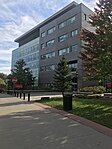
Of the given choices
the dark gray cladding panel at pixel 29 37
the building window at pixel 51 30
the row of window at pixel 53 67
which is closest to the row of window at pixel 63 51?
the row of window at pixel 53 67

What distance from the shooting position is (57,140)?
8906mm

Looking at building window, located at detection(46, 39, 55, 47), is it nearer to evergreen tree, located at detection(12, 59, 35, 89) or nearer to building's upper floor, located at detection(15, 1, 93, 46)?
building's upper floor, located at detection(15, 1, 93, 46)

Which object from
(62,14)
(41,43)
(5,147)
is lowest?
(5,147)

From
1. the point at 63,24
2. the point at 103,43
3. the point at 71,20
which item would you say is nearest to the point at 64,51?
the point at 63,24

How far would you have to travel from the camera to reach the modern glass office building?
65.7m

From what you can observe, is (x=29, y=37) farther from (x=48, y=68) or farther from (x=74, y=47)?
(x=74, y=47)

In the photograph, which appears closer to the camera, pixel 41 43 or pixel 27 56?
pixel 41 43

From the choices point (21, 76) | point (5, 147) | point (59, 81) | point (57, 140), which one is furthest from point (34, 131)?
point (21, 76)

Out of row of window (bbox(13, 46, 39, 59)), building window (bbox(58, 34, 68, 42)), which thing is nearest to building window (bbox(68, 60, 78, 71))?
building window (bbox(58, 34, 68, 42))

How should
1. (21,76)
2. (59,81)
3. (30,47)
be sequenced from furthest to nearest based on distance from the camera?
(30,47), (21,76), (59,81)

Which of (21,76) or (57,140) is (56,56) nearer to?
(21,76)

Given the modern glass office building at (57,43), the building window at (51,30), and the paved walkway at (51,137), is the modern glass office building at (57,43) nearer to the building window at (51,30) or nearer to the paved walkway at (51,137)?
the building window at (51,30)

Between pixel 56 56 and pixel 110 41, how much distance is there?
57.2 m

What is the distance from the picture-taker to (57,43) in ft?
249
